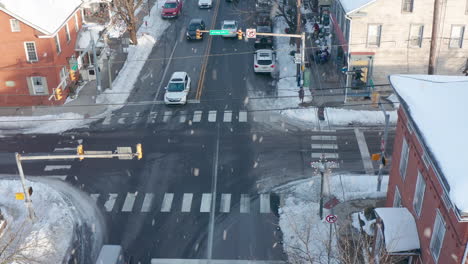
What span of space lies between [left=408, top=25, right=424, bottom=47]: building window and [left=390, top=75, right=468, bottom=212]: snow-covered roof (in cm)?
1508

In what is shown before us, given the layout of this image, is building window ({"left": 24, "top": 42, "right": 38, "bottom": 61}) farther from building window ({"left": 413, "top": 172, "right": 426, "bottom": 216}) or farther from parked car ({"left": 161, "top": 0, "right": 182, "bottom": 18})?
building window ({"left": 413, "top": 172, "right": 426, "bottom": 216})

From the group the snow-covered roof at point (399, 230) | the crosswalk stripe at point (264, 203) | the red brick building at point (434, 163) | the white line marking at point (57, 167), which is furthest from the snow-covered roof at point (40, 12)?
the snow-covered roof at point (399, 230)

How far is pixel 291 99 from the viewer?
40531 mm

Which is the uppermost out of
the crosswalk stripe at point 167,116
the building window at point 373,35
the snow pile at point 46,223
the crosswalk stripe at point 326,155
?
the building window at point 373,35

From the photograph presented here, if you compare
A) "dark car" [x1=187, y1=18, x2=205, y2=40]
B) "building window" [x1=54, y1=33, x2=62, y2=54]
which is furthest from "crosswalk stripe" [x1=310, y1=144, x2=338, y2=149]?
"dark car" [x1=187, y1=18, x2=205, y2=40]

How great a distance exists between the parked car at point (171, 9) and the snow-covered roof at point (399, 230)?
139 ft

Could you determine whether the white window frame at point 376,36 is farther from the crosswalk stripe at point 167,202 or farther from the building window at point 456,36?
the crosswalk stripe at point 167,202

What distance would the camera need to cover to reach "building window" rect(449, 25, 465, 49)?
3744 centimetres

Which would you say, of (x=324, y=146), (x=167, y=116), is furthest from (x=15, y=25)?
(x=324, y=146)

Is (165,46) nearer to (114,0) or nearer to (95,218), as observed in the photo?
(114,0)

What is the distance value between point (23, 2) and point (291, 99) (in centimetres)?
2023

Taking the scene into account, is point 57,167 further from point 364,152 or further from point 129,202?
point 364,152

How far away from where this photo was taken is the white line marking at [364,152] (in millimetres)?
31766

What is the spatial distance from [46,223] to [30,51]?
52.8 feet
